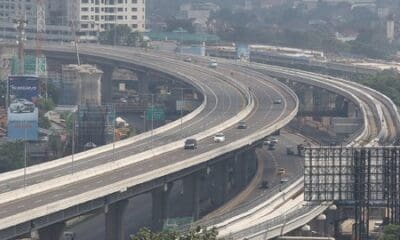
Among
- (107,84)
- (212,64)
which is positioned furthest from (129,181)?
(212,64)

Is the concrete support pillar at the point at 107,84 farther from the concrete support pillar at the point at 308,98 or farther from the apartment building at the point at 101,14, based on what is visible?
the apartment building at the point at 101,14

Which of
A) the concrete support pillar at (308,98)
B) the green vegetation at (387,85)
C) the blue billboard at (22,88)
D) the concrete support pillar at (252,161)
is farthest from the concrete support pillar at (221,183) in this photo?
the concrete support pillar at (308,98)

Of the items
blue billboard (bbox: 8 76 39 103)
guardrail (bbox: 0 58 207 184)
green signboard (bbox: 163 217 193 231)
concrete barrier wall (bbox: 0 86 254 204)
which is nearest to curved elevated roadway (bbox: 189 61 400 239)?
green signboard (bbox: 163 217 193 231)

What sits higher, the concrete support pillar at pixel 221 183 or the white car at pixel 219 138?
the white car at pixel 219 138

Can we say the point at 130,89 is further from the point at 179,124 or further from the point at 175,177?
the point at 175,177

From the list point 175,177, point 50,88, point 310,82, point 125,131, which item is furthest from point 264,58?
point 175,177

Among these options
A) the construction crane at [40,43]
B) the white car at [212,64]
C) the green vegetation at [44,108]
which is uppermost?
the construction crane at [40,43]
